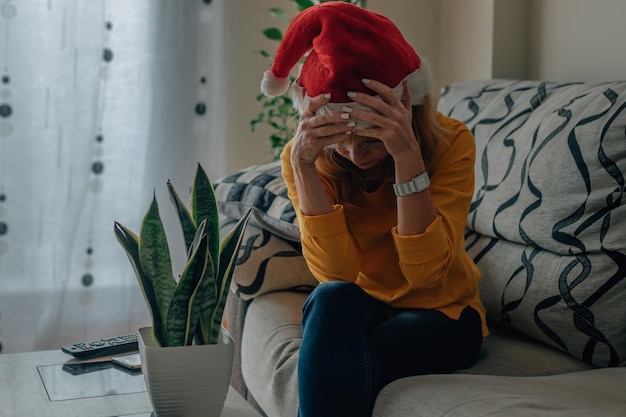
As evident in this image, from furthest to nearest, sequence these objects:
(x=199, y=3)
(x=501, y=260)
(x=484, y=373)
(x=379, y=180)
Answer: (x=199, y=3) < (x=501, y=260) < (x=379, y=180) < (x=484, y=373)

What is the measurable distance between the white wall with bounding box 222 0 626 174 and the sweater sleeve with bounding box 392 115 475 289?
0.42m

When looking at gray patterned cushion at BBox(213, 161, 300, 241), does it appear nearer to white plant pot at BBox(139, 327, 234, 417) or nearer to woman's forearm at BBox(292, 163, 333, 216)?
woman's forearm at BBox(292, 163, 333, 216)

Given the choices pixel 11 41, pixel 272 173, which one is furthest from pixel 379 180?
pixel 11 41

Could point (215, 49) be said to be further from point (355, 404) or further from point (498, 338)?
point (355, 404)

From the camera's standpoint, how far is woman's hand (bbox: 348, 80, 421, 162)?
138 centimetres

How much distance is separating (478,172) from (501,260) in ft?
0.85

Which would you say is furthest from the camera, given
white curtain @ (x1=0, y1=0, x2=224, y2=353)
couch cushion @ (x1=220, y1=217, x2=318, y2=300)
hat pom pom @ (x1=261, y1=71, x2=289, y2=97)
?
white curtain @ (x1=0, y1=0, x2=224, y2=353)

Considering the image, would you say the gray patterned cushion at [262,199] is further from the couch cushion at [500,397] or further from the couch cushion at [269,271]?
the couch cushion at [500,397]

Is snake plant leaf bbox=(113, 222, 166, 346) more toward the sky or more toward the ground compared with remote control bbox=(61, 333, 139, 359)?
more toward the sky

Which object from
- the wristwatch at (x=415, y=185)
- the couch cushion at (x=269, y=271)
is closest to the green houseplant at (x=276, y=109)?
the couch cushion at (x=269, y=271)

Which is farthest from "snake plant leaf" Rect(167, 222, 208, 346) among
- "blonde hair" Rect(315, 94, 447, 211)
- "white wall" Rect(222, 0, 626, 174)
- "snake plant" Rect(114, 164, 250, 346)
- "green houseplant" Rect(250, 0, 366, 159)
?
"green houseplant" Rect(250, 0, 366, 159)

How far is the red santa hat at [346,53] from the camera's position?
1376 mm

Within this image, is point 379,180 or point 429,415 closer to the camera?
point 429,415

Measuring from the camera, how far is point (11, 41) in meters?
2.76
